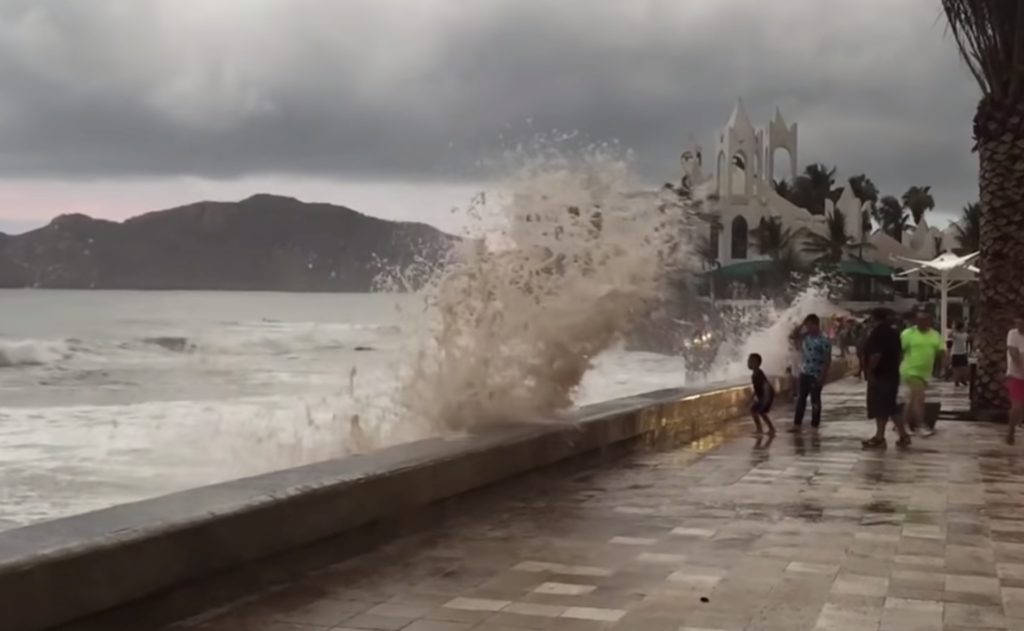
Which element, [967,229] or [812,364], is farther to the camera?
[967,229]

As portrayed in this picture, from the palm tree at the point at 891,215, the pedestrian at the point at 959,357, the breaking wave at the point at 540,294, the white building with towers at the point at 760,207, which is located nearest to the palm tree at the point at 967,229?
the white building with towers at the point at 760,207

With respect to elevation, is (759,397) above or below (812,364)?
below

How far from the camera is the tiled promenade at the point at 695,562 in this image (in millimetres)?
4895

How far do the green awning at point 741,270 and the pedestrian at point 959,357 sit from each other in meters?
26.8

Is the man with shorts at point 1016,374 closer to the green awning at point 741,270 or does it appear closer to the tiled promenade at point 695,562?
the tiled promenade at point 695,562

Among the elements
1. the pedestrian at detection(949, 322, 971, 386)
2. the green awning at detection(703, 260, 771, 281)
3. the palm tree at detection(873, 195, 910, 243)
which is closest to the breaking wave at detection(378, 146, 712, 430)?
the pedestrian at detection(949, 322, 971, 386)

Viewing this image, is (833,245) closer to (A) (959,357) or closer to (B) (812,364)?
(A) (959,357)

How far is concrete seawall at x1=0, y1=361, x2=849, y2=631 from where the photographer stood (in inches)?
162

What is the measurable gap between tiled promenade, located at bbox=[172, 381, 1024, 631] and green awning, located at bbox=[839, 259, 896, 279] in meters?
52.4

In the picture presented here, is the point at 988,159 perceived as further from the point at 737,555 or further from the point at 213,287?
the point at 213,287

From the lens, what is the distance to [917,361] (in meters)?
13.0

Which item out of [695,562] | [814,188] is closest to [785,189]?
[814,188]

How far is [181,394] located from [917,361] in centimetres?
1683

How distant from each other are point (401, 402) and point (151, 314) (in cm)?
5951
